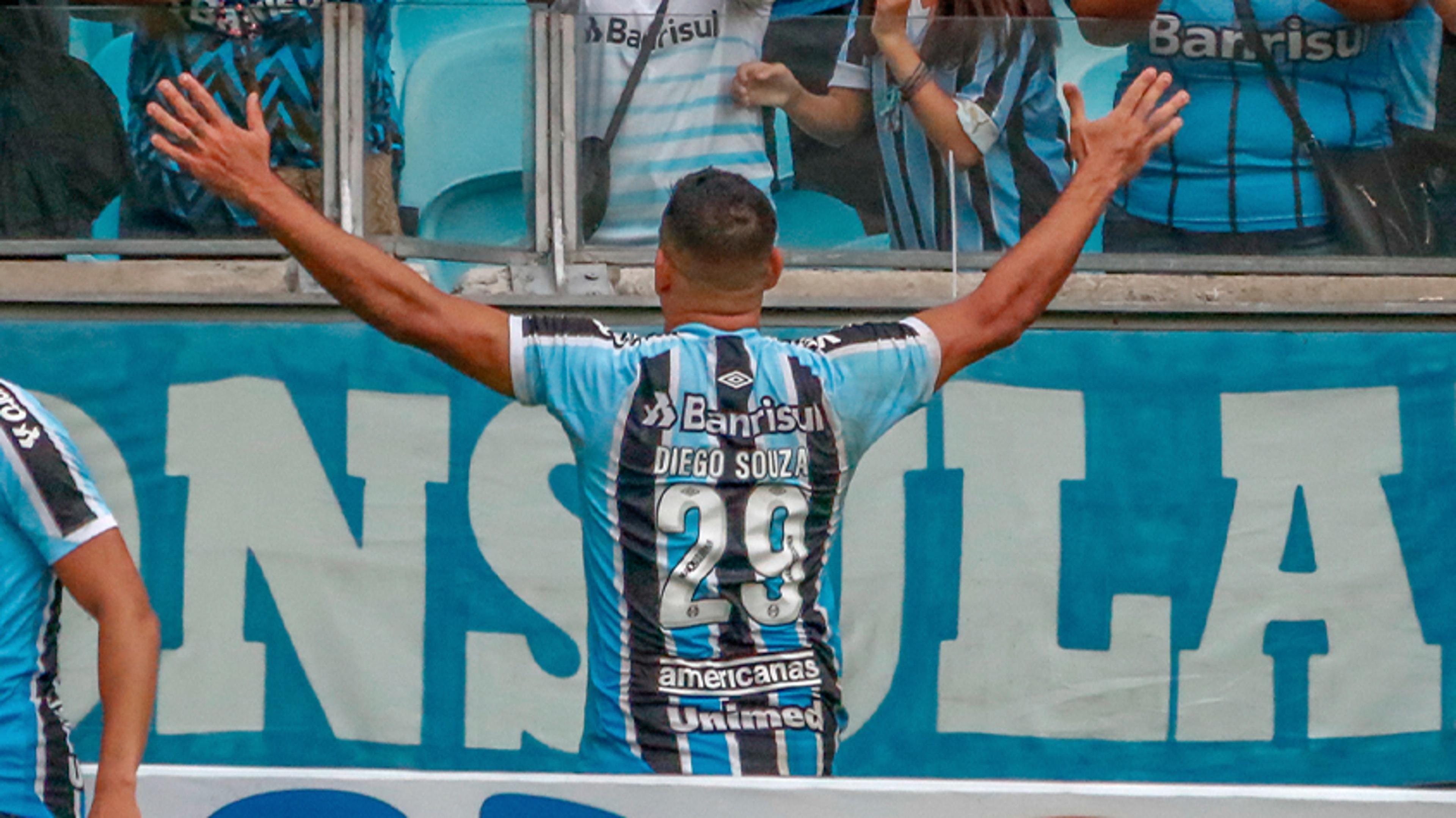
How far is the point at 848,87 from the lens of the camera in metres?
5.36

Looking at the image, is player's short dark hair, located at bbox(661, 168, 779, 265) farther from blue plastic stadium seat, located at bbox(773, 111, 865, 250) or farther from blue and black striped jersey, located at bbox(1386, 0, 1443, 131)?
blue and black striped jersey, located at bbox(1386, 0, 1443, 131)

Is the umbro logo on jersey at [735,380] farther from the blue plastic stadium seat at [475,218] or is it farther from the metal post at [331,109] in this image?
the metal post at [331,109]

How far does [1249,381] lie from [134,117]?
3714 millimetres

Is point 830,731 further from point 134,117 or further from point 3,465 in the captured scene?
point 134,117

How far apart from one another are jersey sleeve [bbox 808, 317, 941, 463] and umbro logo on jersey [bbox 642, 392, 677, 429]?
30cm

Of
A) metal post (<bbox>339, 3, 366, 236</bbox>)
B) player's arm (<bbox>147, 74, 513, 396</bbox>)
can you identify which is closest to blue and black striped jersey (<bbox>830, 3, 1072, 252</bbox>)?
metal post (<bbox>339, 3, 366, 236</bbox>)

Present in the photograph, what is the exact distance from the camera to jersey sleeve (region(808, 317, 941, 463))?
3.13 meters

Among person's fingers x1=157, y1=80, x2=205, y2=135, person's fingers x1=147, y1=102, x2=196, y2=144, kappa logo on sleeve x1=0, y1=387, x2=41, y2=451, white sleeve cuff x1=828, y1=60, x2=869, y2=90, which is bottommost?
kappa logo on sleeve x1=0, y1=387, x2=41, y2=451

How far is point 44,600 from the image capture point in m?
2.89

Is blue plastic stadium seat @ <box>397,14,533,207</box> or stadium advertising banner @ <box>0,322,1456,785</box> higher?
blue plastic stadium seat @ <box>397,14,533,207</box>

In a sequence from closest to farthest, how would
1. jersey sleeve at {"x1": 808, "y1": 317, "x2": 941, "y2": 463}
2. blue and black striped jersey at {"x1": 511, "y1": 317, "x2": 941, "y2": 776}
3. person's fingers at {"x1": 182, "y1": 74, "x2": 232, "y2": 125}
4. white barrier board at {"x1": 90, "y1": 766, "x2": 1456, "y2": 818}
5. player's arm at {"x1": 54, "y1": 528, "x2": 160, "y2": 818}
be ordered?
1. white barrier board at {"x1": 90, "y1": 766, "x2": 1456, "y2": 818}
2. player's arm at {"x1": 54, "y1": 528, "x2": 160, "y2": 818}
3. person's fingers at {"x1": 182, "y1": 74, "x2": 232, "y2": 125}
4. blue and black striped jersey at {"x1": 511, "y1": 317, "x2": 941, "y2": 776}
5. jersey sleeve at {"x1": 808, "y1": 317, "x2": 941, "y2": 463}

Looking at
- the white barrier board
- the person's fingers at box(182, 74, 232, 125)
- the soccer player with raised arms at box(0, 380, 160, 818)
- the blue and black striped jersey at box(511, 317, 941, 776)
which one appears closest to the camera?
the white barrier board

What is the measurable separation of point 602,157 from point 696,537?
2570 mm

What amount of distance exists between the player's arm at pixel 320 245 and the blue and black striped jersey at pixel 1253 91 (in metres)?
3.06
